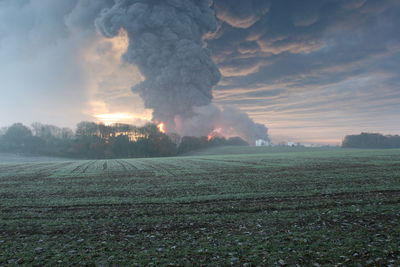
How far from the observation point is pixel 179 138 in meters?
128

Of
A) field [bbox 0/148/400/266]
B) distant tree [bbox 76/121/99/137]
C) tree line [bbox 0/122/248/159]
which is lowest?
field [bbox 0/148/400/266]

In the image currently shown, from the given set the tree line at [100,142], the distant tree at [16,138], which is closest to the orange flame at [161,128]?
the tree line at [100,142]

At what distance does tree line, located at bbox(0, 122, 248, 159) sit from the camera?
11469cm

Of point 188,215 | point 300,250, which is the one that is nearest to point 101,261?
point 188,215

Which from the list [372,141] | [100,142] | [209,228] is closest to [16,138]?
[100,142]

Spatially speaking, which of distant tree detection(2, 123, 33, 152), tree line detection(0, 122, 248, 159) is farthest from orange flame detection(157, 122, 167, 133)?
distant tree detection(2, 123, 33, 152)

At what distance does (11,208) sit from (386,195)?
24.8 m

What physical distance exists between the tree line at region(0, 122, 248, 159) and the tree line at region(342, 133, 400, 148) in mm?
84663

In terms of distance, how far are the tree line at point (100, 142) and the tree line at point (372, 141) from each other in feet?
278

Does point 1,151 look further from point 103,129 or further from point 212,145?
point 212,145

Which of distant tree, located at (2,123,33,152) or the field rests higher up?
distant tree, located at (2,123,33,152)

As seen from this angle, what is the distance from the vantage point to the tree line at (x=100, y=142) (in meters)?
115

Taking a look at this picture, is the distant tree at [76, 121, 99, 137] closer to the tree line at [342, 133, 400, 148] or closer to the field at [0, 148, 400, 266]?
the field at [0, 148, 400, 266]

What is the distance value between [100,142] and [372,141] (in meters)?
143
